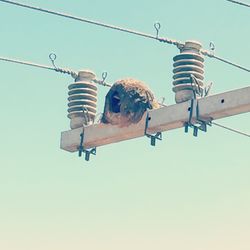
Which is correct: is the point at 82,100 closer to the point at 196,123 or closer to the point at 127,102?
the point at 127,102

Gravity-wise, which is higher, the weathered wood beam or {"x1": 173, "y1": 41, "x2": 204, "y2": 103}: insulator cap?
{"x1": 173, "y1": 41, "x2": 204, "y2": 103}: insulator cap

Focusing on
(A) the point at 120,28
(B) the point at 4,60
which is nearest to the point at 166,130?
(A) the point at 120,28

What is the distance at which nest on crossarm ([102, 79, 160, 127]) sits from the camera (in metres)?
9.73

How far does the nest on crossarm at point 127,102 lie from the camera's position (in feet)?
31.9

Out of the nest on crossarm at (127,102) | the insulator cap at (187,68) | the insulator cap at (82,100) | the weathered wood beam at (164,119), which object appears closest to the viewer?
the weathered wood beam at (164,119)

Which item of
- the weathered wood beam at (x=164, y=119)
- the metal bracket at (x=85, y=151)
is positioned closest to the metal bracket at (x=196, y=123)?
the weathered wood beam at (x=164, y=119)

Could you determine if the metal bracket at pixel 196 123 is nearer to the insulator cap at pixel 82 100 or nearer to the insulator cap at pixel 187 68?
the insulator cap at pixel 187 68

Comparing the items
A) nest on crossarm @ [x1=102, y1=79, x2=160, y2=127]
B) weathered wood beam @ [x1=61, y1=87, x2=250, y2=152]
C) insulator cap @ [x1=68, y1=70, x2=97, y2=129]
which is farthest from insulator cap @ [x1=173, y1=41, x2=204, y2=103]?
insulator cap @ [x1=68, y1=70, x2=97, y2=129]

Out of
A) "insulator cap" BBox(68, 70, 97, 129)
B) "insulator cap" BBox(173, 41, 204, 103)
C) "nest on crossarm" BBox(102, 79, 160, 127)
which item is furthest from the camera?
"insulator cap" BBox(68, 70, 97, 129)

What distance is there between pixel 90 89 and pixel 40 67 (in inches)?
33.4

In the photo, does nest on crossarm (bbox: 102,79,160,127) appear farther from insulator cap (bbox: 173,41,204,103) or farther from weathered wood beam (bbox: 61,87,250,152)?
insulator cap (bbox: 173,41,204,103)

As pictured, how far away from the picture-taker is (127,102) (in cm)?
1016

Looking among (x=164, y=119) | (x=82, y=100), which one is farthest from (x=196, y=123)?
(x=82, y=100)

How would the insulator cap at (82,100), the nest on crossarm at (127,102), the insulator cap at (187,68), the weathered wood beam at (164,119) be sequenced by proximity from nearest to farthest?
the weathered wood beam at (164,119), the insulator cap at (187,68), the nest on crossarm at (127,102), the insulator cap at (82,100)
